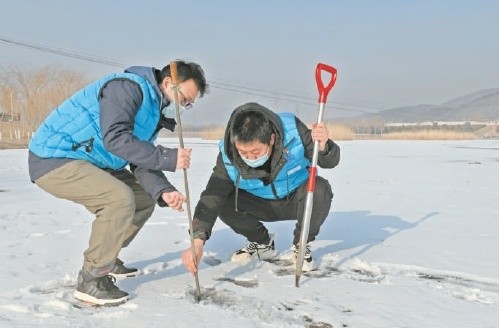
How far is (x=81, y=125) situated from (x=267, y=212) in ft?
5.31

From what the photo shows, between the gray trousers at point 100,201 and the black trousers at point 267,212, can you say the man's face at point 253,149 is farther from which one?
the gray trousers at point 100,201

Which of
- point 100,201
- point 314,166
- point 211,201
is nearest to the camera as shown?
point 100,201

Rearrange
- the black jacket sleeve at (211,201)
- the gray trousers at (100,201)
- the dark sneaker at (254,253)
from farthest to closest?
the dark sneaker at (254,253), the black jacket sleeve at (211,201), the gray trousers at (100,201)

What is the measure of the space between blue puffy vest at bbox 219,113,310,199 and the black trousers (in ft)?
0.20

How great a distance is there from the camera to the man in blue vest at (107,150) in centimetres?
278

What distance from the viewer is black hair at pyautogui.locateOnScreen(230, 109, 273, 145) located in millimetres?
3234

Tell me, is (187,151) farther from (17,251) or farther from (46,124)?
(17,251)

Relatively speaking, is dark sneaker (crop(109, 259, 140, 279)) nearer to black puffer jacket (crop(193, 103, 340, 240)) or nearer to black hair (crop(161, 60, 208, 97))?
black puffer jacket (crop(193, 103, 340, 240))

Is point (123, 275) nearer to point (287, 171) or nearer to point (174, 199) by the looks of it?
point (174, 199)

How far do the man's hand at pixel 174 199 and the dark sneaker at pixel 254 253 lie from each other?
42.1 inches

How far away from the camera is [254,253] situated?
13.0ft

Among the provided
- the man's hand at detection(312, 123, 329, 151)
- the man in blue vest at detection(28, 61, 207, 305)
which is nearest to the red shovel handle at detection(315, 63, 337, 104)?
the man's hand at detection(312, 123, 329, 151)

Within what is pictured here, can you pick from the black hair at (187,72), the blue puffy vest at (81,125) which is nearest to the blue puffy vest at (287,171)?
the black hair at (187,72)

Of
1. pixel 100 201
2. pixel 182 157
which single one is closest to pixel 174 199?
pixel 182 157
